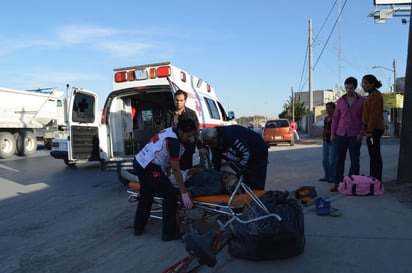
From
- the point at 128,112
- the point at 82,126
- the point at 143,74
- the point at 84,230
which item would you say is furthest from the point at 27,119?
the point at 84,230

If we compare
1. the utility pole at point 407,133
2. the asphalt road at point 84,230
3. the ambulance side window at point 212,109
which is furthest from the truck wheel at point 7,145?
the utility pole at point 407,133

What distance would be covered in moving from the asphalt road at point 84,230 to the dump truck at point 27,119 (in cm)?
858

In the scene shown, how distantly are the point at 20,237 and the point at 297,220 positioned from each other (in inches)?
144

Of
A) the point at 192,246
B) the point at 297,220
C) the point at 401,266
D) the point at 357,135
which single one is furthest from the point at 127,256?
the point at 357,135

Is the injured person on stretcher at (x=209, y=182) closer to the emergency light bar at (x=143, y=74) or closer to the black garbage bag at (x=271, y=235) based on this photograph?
the black garbage bag at (x=271, y=235)

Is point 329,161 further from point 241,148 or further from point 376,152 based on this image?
point 241,148

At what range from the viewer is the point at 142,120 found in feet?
32.3

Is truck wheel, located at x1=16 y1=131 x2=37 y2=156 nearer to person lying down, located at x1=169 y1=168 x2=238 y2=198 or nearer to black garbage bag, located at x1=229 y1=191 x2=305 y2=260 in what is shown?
person lying down, located at x1=169 y1=168 x2=238 y2=198

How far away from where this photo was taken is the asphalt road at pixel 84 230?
12.8 feet

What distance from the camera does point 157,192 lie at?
4629mm

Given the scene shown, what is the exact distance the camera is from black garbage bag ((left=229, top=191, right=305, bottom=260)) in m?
3.48

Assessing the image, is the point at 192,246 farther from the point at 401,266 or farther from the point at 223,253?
the point at 401,266

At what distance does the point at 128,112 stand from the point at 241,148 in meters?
4.70

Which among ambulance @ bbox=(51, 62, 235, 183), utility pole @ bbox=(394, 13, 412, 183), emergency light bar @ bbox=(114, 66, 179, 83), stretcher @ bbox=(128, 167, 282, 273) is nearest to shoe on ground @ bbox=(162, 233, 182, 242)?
stretcher @ bbox=(128, 167, 282, 273)
